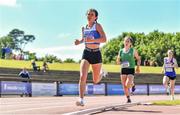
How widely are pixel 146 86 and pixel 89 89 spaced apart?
659cm

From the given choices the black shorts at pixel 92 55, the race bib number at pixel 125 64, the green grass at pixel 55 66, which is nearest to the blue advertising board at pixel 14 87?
the race bib number at pixel 125 64

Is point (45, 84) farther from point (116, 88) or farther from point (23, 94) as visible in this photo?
point (116, 88)

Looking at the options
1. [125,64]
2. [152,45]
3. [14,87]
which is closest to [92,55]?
[125,64]

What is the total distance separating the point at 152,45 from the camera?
423 ft

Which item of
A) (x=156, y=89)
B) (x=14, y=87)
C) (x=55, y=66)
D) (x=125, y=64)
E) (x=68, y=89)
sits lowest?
(x=156, y=89)

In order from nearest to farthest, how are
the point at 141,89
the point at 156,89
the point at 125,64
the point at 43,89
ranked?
the point at 125,64
the point at 43,89
the point at 141,89
the point at 156,89

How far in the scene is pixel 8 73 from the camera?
4184 cm

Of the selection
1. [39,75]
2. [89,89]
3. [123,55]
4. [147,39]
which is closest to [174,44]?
[147,39]

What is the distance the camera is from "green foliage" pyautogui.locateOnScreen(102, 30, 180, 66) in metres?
122

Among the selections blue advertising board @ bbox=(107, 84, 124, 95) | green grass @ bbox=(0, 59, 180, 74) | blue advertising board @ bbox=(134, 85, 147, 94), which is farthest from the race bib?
green grass @ bbox=(0, 59, 180, 74)

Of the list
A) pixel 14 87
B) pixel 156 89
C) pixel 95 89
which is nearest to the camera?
pixel 14 87

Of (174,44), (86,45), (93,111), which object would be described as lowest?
(93,111)

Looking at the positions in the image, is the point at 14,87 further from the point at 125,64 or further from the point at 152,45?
the point at 152,45

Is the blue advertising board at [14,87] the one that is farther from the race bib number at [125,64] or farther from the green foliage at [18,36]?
the green foliage at [18,36]
